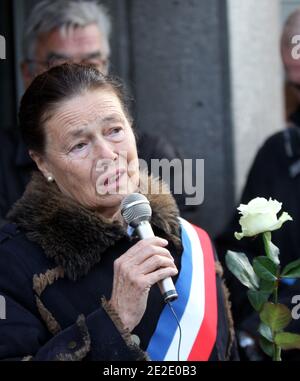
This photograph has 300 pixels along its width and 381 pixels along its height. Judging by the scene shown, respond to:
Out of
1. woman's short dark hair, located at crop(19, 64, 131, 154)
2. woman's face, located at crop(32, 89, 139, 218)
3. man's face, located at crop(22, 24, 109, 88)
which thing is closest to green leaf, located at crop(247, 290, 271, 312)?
woman's face, located at crop(32, 89, 139, 218)

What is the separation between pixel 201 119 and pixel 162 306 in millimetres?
2105

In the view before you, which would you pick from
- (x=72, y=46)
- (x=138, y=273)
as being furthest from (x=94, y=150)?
(x=72, y=46)

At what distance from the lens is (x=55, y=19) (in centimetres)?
415

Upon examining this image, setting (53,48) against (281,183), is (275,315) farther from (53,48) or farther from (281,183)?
(53,48)

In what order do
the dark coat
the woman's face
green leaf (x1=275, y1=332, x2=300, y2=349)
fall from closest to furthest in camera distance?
green leaf (x1=275, y1=332, x2=300, y2=349) < the dark coat < the woman's face

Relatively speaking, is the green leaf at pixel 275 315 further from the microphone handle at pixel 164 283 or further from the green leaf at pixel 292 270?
the microphone handle at pixel 164 283

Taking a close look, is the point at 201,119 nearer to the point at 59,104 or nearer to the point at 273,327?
the point at 59,104

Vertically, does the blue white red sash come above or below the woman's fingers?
below

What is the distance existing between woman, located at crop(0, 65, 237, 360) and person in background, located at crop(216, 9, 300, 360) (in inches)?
45.3

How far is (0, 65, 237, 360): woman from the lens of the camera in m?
2.54

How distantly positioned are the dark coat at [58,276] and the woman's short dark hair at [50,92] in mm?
148

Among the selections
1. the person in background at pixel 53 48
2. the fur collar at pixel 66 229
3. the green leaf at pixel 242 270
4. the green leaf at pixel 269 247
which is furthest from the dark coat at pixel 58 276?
the person in background at pixel 53 48

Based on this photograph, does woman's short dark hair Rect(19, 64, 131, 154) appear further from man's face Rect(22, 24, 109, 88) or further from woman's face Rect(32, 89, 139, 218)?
man's face Rect(22, 24, 109, 88)

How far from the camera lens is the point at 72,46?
403 cm
